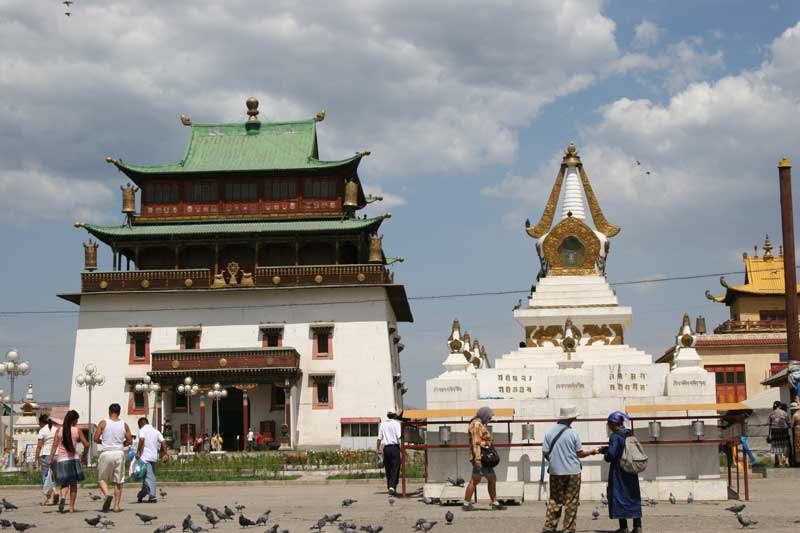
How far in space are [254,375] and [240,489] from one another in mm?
25360

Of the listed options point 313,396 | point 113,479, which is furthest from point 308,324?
point 113,479

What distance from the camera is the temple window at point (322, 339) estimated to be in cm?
5484

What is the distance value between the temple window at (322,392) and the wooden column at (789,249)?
27613 mm

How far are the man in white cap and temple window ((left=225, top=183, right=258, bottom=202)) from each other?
45955mm

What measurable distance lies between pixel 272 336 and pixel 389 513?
124 feet

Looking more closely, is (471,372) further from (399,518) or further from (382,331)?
(382,331)

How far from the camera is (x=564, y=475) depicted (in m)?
14.6

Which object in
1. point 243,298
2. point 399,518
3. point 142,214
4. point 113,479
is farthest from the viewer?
point 142,214

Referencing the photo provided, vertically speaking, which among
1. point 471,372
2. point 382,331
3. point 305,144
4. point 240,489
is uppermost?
point 305,144

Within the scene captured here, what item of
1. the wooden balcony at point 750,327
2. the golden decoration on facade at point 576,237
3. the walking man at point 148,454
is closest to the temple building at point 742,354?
the wooden balcony at point 750,327

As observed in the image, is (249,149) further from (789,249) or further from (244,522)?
(244,522)

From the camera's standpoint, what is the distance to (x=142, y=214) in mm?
59531

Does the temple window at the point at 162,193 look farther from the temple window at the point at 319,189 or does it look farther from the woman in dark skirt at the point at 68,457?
the woman in dark skirt at the point at 68,457

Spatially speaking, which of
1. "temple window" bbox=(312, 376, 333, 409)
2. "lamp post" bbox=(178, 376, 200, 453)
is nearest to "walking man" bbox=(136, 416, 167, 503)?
"lamp post" bbox=(178, 376, 200, 453)
